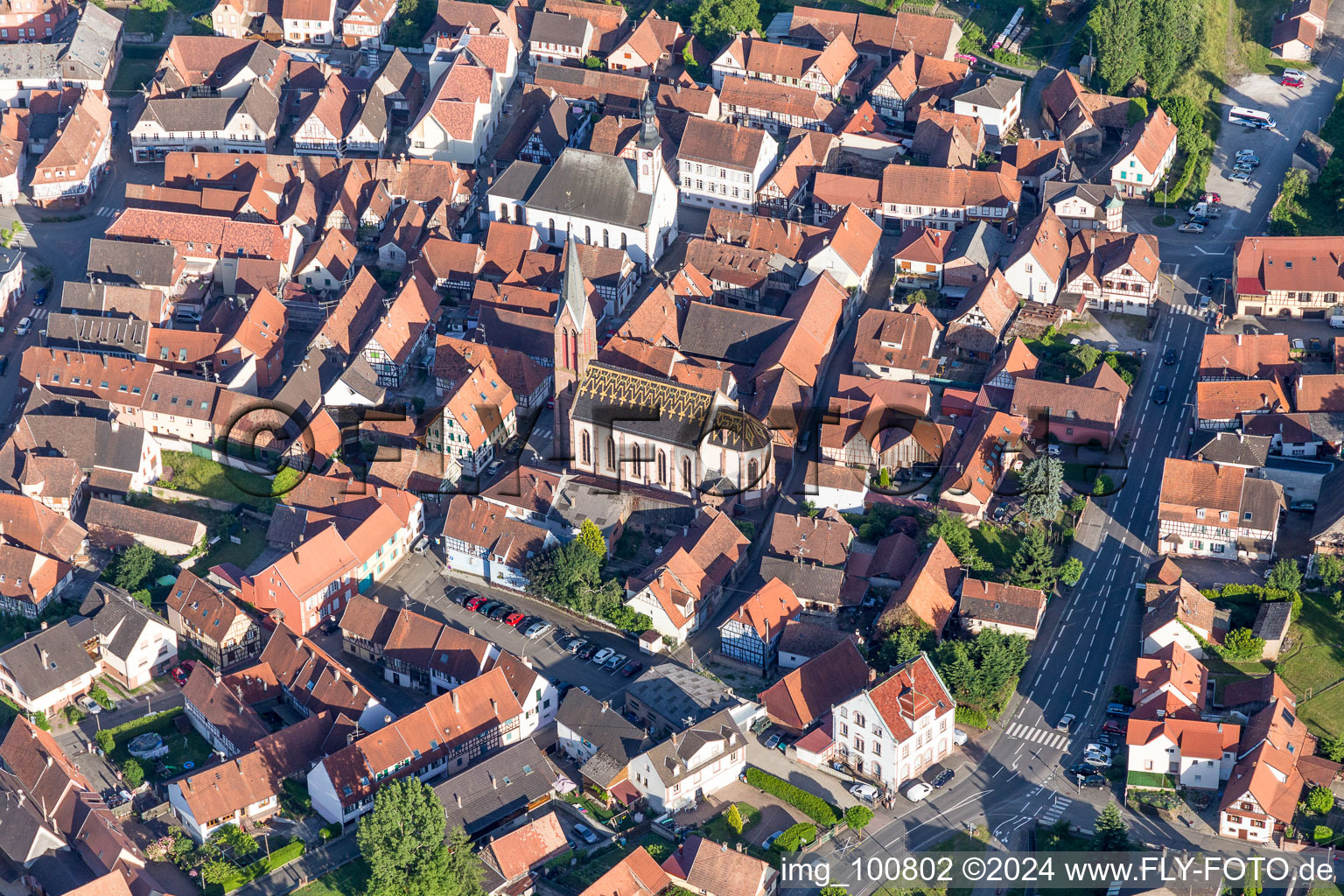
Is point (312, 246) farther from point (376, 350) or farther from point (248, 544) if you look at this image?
point (248, 544)

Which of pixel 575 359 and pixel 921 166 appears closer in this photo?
pixel 575 359

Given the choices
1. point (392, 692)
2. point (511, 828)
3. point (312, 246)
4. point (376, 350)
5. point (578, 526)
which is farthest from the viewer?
point (312, 246)

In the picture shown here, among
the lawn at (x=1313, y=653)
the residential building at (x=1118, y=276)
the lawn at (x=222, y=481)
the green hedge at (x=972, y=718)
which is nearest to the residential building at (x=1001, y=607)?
the green hedge at (x=972, y=718)

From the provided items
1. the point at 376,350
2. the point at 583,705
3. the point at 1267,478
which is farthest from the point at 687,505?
the point at 1267,478

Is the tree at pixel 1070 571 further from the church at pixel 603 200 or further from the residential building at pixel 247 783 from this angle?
the church at pixel 603 200

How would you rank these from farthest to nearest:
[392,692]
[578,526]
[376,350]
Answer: [376,350] → [578,526] → [392,692]

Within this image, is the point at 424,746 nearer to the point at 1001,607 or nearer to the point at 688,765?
the point at 688,765
